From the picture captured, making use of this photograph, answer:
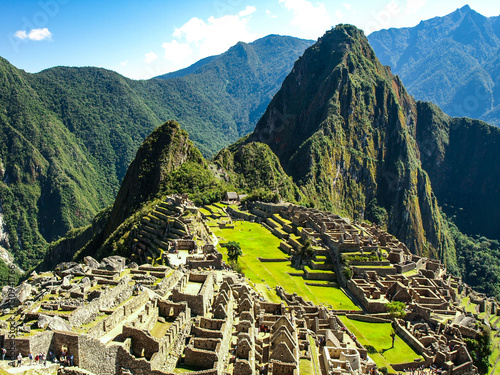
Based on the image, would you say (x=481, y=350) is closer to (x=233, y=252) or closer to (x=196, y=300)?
(x=233, y=252)

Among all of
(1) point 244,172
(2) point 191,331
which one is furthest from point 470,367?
(1) point 244,172

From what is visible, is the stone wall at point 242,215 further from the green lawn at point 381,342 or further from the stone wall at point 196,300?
the stone wall at point 196,300

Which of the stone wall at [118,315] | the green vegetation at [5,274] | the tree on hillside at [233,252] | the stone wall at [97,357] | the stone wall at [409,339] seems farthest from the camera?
the green vegetation at [5,274]

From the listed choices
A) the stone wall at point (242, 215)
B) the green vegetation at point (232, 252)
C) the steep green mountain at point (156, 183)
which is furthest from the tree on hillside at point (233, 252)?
the steep green mountain at point (156, 183)

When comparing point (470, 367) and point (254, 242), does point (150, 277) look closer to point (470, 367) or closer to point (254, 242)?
A: point (470, 367)

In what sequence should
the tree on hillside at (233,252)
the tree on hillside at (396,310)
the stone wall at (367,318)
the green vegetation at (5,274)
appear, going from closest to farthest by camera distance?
1. the tree on hillside at (396,310)
2. the stone wall at (367,318)
3. the tree on hillside at (233,252)
4. the green vegetation at (5,274)
